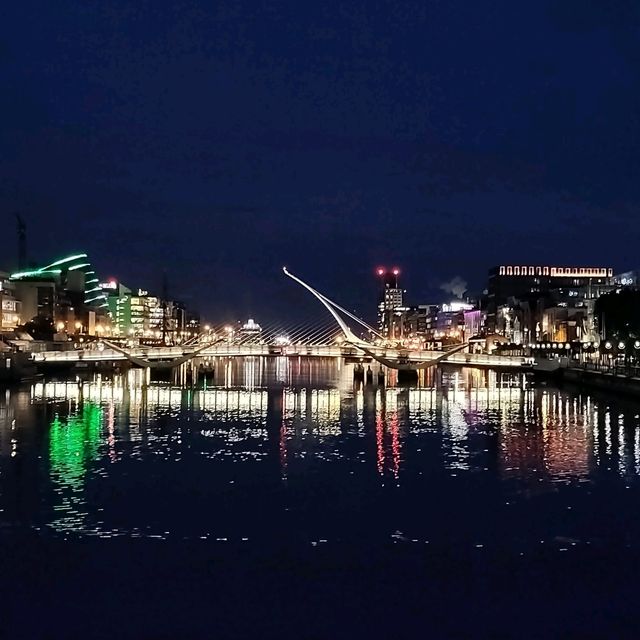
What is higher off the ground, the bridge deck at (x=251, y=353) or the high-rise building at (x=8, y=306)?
the high-rise building at (x=8, y=306)

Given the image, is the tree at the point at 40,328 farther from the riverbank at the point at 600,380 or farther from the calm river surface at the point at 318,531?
the calm river surface at the point at 318,531

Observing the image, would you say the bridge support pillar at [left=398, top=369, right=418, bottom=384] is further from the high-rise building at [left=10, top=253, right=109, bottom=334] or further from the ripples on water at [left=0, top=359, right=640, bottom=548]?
the high-rise building at [left=10, top=253, right=109, bottom=334]

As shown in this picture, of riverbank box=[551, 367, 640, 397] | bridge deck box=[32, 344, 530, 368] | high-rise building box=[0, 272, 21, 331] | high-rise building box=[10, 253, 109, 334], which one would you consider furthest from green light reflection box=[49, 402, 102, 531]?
high-rise building box=[10, 253, 109, 334]

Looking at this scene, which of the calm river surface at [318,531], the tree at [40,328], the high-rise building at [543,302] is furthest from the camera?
the high-rise building at [543,302]

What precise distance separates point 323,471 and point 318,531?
5.82m

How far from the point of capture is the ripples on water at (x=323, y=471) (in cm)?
1540

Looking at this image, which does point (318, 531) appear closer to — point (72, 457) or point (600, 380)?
point (72, 457)

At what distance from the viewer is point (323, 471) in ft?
68.5

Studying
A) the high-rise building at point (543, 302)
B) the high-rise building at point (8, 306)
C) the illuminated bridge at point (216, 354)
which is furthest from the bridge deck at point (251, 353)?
the high-rise building at point (8, 306)

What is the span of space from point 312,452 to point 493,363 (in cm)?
4302

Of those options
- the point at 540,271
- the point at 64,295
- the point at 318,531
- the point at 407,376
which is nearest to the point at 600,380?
the point at 407,376

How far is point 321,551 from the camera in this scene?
13945mm

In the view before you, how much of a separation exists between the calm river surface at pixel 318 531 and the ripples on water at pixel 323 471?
0.24ft

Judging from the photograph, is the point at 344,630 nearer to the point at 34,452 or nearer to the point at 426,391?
the point at 34,452
